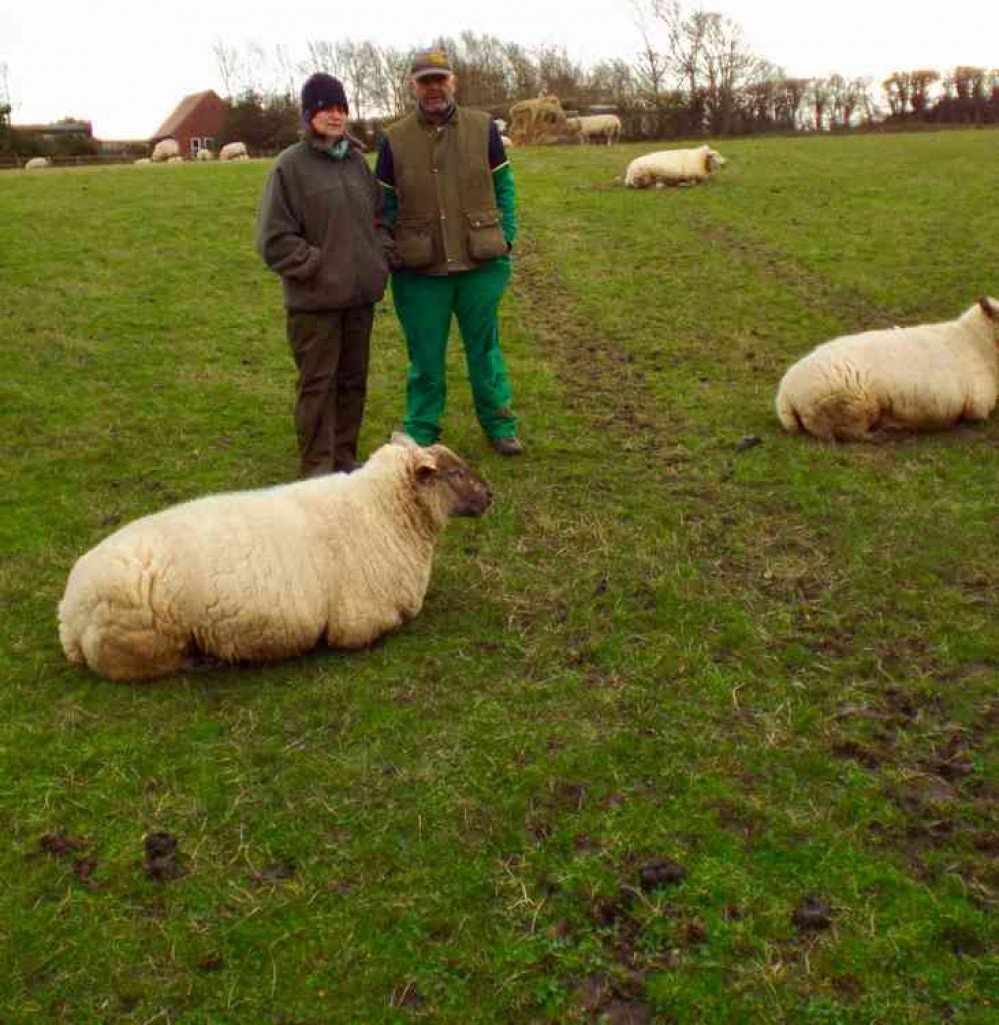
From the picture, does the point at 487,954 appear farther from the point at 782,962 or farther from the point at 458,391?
the point at 458,391

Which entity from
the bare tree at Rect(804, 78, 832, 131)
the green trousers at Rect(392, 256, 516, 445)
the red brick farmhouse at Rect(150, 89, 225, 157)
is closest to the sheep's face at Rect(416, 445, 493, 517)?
the green trousers at Rect(392, 256, 516, 445)

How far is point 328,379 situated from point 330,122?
199 cm

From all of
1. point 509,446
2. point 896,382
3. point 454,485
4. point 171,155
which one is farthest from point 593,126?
point 454,485

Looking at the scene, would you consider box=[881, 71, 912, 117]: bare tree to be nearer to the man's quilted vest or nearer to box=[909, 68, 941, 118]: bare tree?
box=[909, 68, 941, 118]: bare tree

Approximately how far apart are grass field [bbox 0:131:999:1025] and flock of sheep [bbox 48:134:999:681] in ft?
0.72

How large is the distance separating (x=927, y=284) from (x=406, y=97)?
2359 inches

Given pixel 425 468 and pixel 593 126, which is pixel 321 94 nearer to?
pixel 425 468

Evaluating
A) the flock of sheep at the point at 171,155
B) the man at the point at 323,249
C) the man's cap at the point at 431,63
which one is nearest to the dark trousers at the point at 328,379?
the man at the point at 323,249

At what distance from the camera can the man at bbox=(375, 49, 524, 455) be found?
827 cm

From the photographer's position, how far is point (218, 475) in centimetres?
912

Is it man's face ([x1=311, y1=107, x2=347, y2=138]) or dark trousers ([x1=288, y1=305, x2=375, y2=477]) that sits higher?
man's face ([x1=311, y1=107, x2=347, y2=138])

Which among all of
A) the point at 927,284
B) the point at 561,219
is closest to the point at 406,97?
the point at 561,219

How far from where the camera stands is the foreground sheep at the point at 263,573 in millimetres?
5559

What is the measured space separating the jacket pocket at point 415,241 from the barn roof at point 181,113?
73.7 metres
